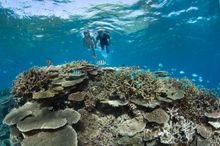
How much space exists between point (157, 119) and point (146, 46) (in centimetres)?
3753

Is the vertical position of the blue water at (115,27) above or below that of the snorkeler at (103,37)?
above

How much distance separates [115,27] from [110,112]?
2486 cm

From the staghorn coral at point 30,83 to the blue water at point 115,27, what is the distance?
15397mm

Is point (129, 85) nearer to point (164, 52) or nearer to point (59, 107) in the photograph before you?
point (59, 107)

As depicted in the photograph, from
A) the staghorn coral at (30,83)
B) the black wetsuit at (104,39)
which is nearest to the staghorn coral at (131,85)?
the staghorn coral at (30,83)

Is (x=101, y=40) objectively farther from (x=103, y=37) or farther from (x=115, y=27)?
(x=115, y=27)

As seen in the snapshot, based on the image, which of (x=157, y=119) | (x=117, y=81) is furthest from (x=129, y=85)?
(x=157, y=119)

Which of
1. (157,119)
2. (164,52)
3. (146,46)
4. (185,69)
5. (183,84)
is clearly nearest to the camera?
(157,119)

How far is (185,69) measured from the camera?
66.3 meters

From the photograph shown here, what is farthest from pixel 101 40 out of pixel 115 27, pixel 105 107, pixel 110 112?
pixel 115 27

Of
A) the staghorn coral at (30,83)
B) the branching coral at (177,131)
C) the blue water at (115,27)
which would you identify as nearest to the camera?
the branching coral at (177,131)

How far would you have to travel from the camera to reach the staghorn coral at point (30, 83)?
6.89 meters

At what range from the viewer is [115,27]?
30453 mm

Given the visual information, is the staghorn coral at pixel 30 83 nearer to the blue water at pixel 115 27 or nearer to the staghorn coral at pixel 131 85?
the staghorn coral at pixel 131 85
